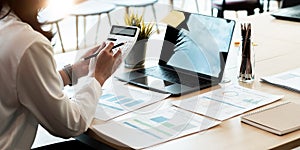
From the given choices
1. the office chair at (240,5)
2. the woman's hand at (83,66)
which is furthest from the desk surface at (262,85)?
the office chair at (240,5)

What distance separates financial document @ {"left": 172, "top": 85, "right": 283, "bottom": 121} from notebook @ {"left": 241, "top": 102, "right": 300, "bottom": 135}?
0.20 feet

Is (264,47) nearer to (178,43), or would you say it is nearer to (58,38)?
(178,43)

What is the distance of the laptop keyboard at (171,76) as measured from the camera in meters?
1.81

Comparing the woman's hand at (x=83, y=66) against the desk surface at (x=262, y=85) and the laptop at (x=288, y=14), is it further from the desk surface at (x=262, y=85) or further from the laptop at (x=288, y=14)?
the laptop at (x=288, y=14)

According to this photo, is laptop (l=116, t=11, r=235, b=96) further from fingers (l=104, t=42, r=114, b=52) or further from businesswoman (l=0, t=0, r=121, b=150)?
businesswoman (l=0, t=0, r=121, b=150)

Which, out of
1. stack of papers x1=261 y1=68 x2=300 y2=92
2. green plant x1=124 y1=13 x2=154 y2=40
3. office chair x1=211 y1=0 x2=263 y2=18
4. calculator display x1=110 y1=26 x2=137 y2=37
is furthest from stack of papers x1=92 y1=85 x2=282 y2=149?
office chair x1=211 y1=0 x2=263 y2=18

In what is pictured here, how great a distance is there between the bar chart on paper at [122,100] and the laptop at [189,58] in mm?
51

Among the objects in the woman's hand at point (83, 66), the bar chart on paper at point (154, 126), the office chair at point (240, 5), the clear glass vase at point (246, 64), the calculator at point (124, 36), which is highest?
the calculator at point (124, 36)

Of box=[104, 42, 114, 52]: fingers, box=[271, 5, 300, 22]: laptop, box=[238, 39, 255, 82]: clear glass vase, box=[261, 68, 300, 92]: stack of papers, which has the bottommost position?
box=[271, 5, 300, 22]: laptop

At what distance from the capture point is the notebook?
141 cm

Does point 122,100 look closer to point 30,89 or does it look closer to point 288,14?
point 30,89

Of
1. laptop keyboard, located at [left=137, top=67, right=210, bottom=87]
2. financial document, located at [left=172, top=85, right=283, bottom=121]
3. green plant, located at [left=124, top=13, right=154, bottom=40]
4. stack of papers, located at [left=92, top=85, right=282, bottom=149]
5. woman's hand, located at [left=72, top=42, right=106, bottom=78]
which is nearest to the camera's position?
stack of papers, located at [left=92, top=85, right=282, bottom=149]

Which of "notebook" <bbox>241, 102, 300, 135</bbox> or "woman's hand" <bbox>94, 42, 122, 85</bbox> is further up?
"woman's hand" <bbox>94, 42, 122, 85</bbox>

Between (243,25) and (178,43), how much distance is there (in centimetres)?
27
